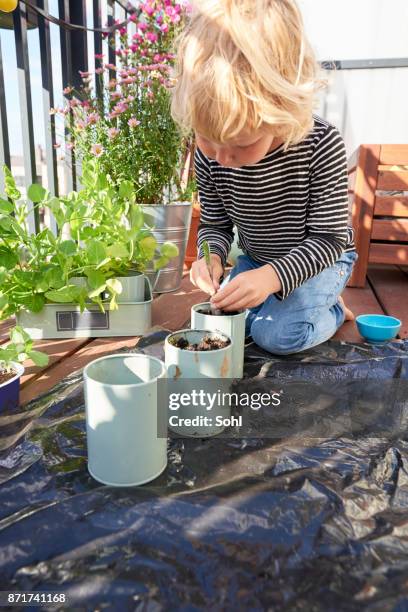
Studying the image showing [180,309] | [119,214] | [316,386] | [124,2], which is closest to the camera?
[316,386]

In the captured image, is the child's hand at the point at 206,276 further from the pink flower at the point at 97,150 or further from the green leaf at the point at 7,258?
the pink flower at the point at 97,150

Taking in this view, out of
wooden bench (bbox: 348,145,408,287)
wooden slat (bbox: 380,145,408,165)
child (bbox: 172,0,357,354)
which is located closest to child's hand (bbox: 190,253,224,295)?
child (bbox: 172,0,357,354)

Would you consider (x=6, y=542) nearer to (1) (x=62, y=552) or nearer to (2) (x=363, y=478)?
(1) (x=62, y=552)

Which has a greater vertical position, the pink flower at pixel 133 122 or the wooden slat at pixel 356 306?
the pink flower at pixel 133 122

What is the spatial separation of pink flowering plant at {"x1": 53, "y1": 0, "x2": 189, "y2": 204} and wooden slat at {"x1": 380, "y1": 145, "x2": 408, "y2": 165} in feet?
2.91

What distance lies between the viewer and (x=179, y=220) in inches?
65.5

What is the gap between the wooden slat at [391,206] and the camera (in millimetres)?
1972

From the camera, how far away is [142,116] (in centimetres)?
161

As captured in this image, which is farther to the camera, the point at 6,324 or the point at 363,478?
the point at 6,324

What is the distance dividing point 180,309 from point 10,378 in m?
0.77

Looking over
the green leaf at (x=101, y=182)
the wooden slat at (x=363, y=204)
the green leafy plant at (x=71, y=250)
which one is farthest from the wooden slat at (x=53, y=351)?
the wooden slat at (x=363, y=204)

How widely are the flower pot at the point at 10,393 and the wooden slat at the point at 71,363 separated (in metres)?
0.05

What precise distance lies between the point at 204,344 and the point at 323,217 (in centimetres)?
52

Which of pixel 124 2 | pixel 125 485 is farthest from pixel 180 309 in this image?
pixel 124 2
